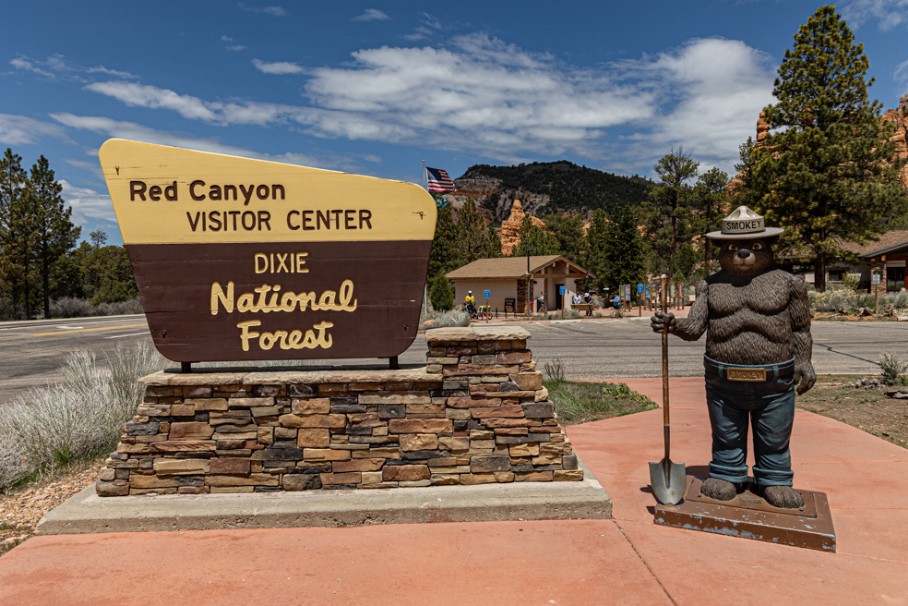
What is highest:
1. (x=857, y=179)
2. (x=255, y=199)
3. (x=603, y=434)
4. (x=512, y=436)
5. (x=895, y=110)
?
(x=895, y=110)

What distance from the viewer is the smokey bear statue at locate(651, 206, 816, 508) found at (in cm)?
372

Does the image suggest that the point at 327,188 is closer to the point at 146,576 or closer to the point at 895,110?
the point at 146,576

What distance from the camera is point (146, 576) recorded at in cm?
328

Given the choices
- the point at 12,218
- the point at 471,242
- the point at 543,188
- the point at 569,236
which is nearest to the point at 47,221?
the point at 12,218

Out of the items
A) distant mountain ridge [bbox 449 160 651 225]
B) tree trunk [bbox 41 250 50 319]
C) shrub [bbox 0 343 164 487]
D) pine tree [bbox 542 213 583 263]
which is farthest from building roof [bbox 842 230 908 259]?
distant mountain ridge [bbox 449 160 651 225]

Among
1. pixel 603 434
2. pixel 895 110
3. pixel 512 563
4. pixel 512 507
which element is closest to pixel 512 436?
pixel 512 507

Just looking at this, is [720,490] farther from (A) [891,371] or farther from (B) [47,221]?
(B) [47,221]

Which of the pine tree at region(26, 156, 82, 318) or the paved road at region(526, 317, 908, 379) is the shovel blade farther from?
the pine tree at region(26, 156, 82, 318)

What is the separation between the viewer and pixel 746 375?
146 inches

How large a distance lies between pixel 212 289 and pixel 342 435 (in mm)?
1541

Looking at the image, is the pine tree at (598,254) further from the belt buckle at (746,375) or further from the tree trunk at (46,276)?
the belt buckle at (746,375)

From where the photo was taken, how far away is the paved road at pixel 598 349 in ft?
37.9

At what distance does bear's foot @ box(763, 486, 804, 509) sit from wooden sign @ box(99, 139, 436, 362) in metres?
2.86

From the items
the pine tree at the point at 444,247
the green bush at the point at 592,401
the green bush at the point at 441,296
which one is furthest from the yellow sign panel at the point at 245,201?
the pine tree at the point at 444,247
